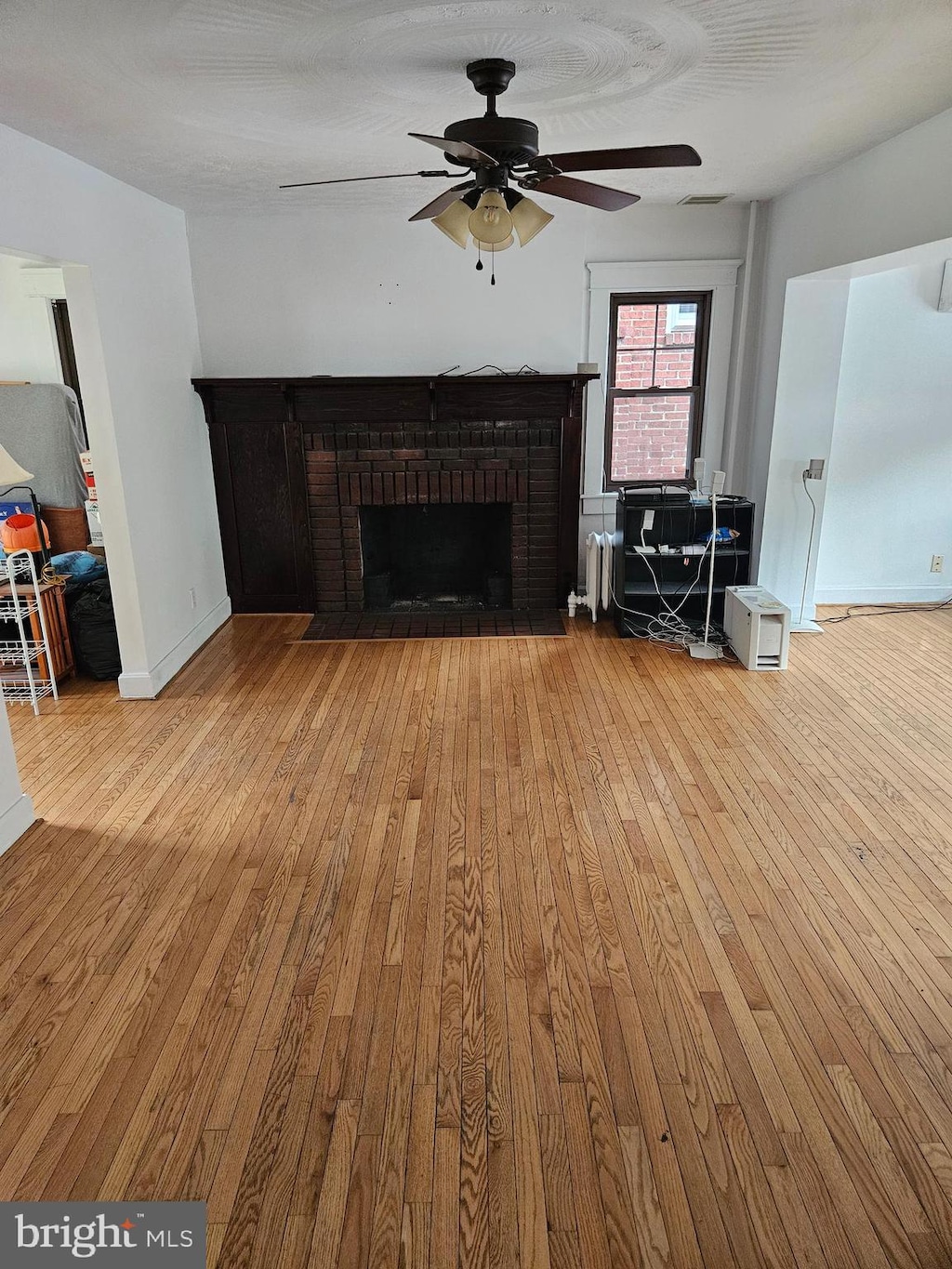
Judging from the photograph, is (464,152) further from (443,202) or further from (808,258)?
(808,258)

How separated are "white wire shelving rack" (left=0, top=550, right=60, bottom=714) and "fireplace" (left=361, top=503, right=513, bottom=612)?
2201 millimetres

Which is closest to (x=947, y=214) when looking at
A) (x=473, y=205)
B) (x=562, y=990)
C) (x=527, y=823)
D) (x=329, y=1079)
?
(x=473, y=205)

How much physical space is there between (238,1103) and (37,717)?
2948 millimetres

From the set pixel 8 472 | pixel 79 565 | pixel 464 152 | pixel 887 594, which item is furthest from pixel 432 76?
pixel 887 594

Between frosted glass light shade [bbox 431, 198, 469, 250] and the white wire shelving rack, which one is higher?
frosted glass light shade [bbox 431, 198, 469, 250]

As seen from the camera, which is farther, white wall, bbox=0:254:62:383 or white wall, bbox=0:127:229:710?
white wall, bbox=0:254:62:383

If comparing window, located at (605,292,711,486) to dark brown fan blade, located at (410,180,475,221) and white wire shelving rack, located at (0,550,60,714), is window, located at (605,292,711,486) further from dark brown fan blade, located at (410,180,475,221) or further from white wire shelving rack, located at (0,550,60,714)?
white wire shelving rack, located at (0,550,60,714)

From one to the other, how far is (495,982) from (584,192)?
2.63 m

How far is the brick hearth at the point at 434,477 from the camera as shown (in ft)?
18.3

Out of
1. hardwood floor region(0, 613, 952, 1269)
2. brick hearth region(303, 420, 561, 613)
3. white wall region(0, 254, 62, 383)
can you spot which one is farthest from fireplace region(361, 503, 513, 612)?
white wall region(0, 254, 62, 383)

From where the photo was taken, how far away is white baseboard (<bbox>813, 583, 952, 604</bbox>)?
19.3 feet

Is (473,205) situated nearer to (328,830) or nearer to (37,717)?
(328,830)

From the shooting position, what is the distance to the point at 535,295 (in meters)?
5.52

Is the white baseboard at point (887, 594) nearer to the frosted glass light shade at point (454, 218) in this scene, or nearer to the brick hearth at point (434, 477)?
the brick hearth at point (434, 477)
